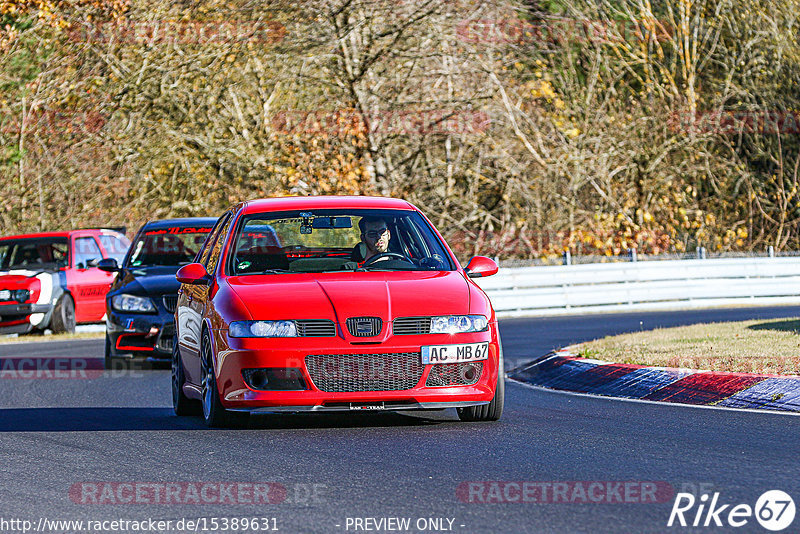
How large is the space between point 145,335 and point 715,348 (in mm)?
6284

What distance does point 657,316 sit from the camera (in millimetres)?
25469

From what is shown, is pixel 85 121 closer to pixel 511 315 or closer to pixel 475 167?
pixel 475 167

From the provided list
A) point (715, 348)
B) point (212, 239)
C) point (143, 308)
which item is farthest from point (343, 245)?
point (143, 308)

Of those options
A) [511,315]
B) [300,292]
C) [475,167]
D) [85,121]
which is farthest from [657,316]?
[300,292]

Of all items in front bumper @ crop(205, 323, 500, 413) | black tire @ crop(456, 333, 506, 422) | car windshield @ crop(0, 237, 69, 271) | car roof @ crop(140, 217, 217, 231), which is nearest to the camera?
front bumper @ crop(205, 323, 500, 413)

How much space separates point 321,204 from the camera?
10.8 metres

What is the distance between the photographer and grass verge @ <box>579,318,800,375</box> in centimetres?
1209

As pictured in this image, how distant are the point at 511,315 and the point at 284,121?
25.4 ft

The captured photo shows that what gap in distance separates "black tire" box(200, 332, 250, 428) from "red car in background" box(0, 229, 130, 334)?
13.7 metres
